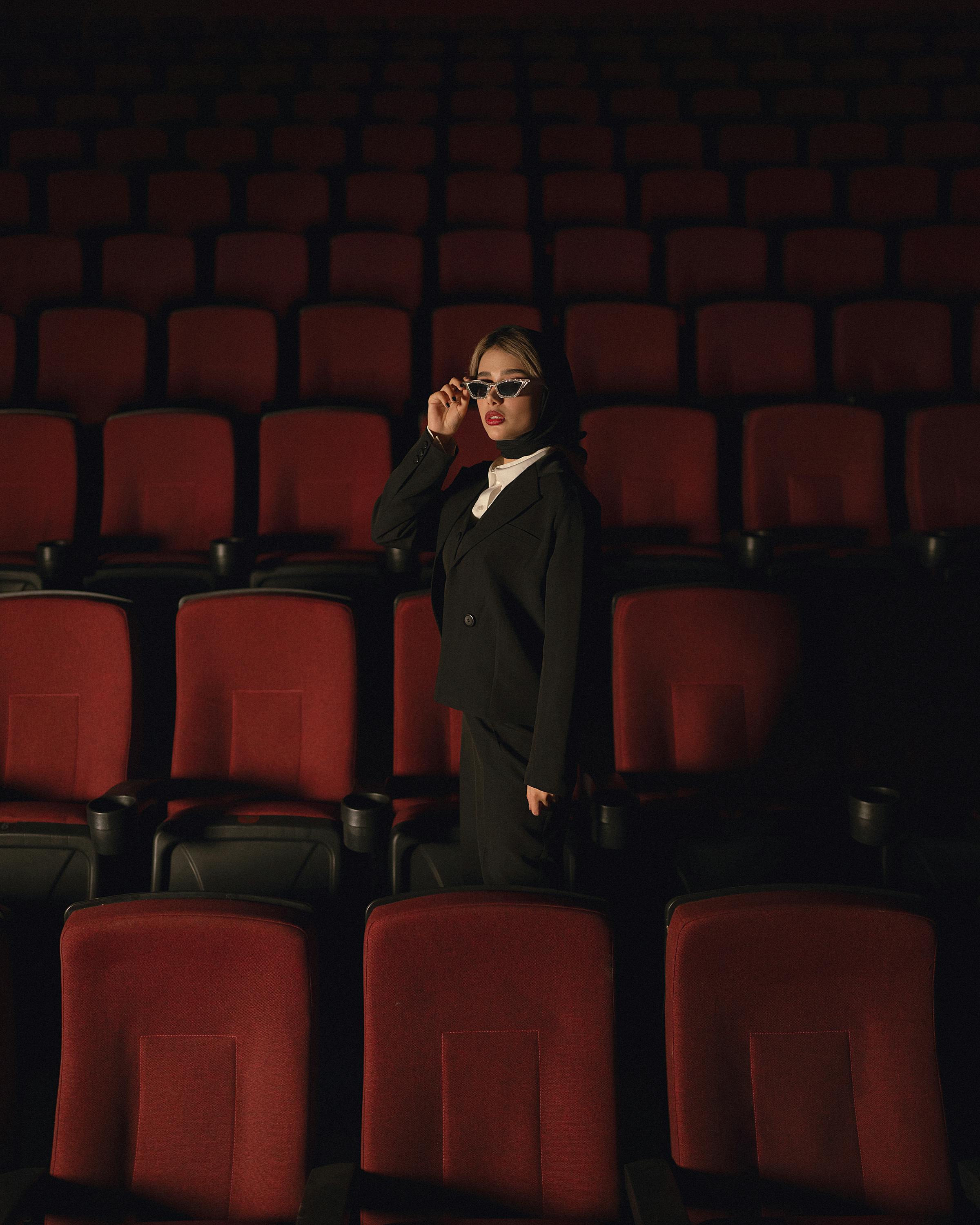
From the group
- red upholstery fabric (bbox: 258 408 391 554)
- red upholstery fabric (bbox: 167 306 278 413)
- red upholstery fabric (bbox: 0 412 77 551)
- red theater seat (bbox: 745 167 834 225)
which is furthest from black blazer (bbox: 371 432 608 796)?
red theater seat (bbox: 745 167 834 225)

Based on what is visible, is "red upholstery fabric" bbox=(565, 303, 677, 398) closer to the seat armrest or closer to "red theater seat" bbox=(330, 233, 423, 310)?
"red theater seat" bbox=(330, 233, 423, 310)

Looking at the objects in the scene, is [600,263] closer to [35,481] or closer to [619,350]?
[619,350]

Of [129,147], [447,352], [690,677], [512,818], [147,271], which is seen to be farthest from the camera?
[129,147]

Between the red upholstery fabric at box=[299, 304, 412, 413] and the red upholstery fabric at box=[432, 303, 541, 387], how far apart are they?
35mm

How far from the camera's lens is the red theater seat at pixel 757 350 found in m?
1.01

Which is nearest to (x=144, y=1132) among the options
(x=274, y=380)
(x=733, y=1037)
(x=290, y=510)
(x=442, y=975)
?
(x=442, y=975)

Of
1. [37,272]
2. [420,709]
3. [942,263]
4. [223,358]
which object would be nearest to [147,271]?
[37,272]

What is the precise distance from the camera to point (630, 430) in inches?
32.0

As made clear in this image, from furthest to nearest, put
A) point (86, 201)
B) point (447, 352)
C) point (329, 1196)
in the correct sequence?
point (86, 201) → point (447, 352) → point (329, 1196)

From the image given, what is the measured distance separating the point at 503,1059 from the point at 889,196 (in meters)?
1.42

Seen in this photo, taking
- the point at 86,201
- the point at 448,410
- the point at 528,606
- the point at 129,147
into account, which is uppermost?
Answer: the point at 129,147

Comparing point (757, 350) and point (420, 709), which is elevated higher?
point (757, 350)

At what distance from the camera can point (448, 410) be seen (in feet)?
1.46

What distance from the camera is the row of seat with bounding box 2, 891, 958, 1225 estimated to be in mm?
354
